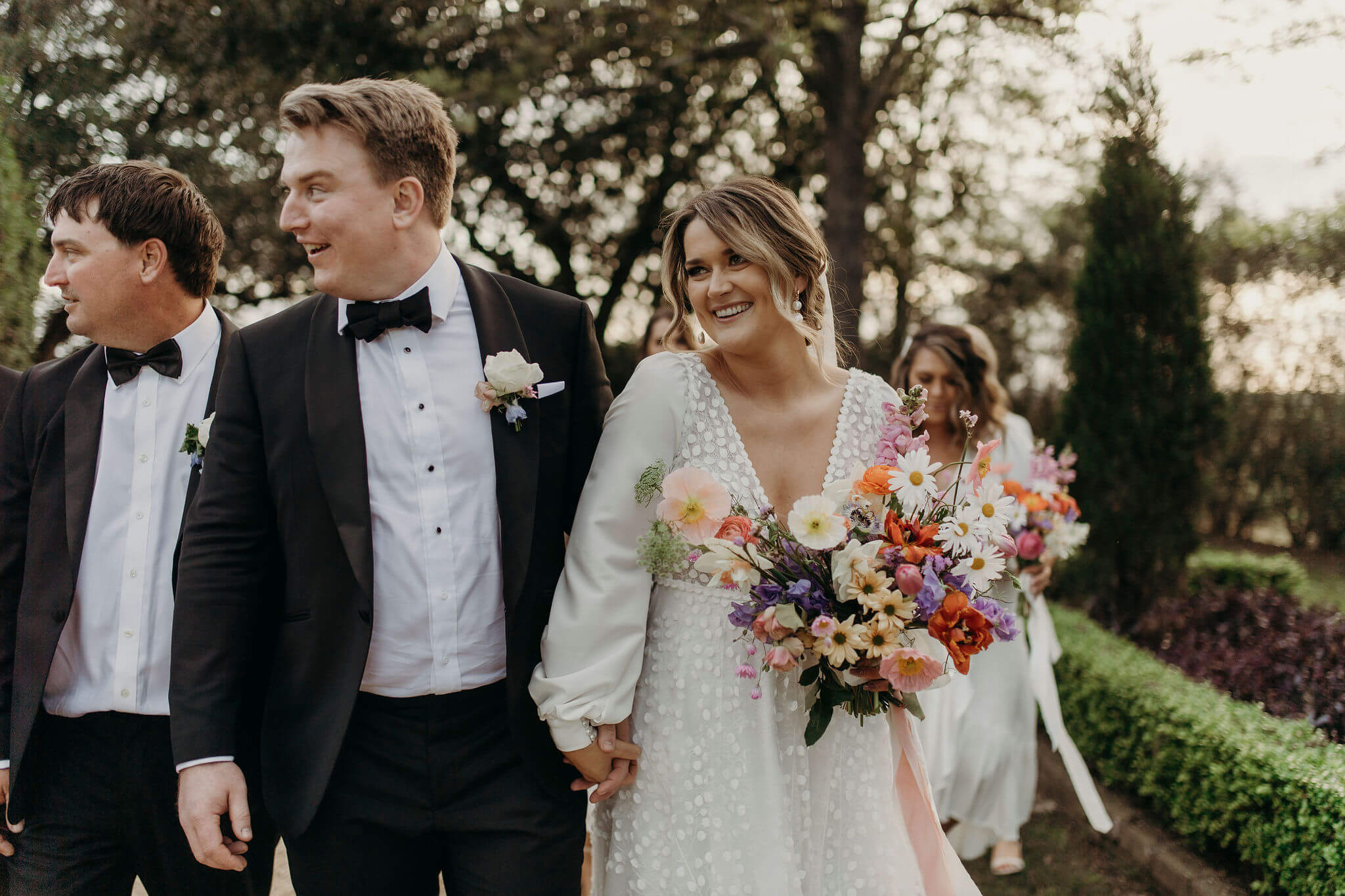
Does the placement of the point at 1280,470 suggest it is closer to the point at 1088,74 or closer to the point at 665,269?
the point at 1088,74

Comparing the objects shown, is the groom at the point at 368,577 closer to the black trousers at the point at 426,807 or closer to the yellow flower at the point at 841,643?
the black trousers at the point at 426,807

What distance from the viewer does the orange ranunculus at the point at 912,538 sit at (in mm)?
2150

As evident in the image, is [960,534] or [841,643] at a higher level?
[960,534]

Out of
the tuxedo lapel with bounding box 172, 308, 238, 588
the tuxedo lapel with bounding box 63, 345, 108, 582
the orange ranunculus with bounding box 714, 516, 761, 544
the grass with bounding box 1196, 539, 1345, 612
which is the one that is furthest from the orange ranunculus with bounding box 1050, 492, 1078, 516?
the tuxedo lapel with bounding box 63, 345, 108, 582

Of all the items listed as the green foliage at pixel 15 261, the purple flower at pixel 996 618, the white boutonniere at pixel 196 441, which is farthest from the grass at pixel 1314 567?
the green foliage at pixel 15 261

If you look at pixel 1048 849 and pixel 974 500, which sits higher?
pixel 974 500

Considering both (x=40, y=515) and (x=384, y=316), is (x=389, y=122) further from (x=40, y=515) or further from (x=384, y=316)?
(x=40, y=515)

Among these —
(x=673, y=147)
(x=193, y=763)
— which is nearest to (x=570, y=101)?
(x=673, y=147)

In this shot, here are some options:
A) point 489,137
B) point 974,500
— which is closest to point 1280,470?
point 489,137

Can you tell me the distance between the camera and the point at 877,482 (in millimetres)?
2254

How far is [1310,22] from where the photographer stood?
24.1ft

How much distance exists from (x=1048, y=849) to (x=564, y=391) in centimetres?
395

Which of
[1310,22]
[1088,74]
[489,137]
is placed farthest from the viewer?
[489,137]

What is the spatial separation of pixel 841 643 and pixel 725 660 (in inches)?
14.0
